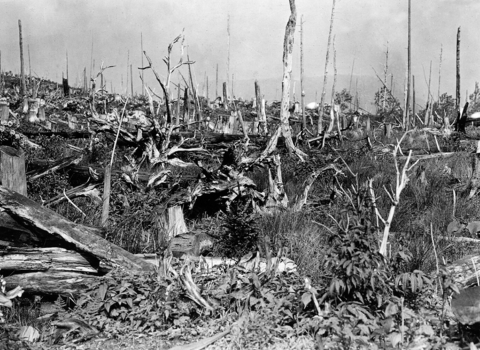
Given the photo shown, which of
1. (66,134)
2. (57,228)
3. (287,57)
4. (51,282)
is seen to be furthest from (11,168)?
(287,57)

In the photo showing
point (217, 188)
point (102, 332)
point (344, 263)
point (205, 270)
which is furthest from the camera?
point (217, 188)

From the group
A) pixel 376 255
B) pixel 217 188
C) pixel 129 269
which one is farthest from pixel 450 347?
pixel 217 188

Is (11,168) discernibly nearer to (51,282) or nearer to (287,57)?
Answer: (51,282)

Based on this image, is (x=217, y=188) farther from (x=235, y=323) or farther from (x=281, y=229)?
(x=235, y=323)

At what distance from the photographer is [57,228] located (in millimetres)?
4707

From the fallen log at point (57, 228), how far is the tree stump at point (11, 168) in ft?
3.78

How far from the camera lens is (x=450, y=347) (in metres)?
3.47

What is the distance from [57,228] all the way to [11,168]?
1.50 meters

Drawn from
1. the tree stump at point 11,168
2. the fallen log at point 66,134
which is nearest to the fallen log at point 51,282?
the tree stump at point 11,168

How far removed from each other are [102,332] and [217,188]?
12.0 feet

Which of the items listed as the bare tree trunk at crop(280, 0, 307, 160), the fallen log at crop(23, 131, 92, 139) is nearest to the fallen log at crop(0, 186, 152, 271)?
the bare tree trunk at crop(280, 0, 307, 160)

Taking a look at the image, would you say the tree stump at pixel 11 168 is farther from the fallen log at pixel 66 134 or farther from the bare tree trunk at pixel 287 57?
the bare tree trunk at pixel 287 57

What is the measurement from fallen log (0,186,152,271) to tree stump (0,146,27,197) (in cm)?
115

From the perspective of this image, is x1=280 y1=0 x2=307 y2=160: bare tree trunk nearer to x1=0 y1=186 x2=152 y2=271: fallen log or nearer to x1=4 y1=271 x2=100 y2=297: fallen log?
x1=0 y1=186 x2=152 y2=271: fallen log
